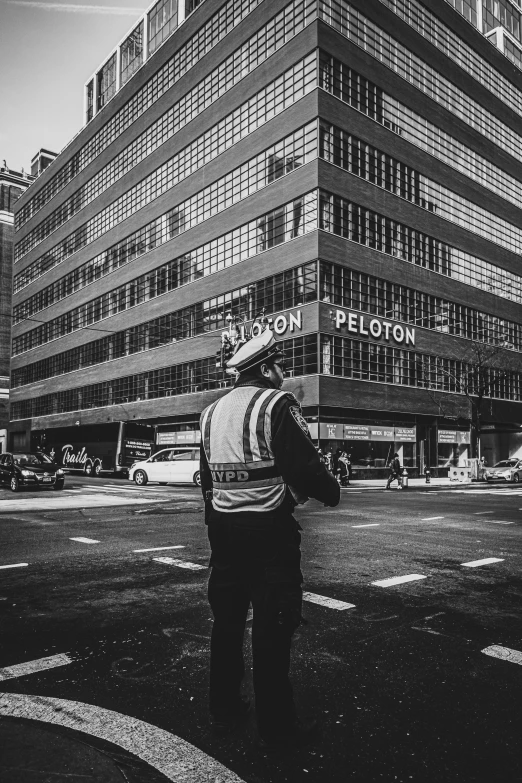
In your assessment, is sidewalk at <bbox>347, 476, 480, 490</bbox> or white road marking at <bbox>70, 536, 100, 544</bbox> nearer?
white road marking at <bbox>70, 536, 100, 544</bbox>

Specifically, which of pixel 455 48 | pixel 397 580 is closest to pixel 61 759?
pixel 397 580

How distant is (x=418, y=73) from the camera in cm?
4022

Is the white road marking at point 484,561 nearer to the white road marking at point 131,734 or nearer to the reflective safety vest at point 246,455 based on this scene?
the reflective safety vest at point 246,455

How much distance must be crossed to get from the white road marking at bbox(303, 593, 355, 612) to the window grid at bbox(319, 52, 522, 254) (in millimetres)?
33921

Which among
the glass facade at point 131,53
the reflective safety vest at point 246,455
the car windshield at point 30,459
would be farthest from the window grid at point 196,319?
the reflective safety vest at point 246,455

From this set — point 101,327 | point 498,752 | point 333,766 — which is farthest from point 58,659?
point 101,327

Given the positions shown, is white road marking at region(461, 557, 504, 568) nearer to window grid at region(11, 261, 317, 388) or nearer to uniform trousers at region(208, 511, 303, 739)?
uniform trousers at region(208, 511, 303, 739)

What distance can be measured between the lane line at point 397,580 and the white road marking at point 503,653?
1.92 metres

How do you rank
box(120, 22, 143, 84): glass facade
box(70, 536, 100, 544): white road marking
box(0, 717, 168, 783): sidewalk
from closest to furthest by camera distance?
box(0, 717, 168, 783): sidewalk, box(70, 536, 100, 544): white road marking, box(120, 22, 143, 84): glass facade

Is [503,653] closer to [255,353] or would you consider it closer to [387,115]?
[255,353]

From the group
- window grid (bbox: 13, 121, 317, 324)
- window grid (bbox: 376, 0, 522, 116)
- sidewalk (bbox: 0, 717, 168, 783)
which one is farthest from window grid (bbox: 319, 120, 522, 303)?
sidewalk (bbox: 0, 717, 168, 783)

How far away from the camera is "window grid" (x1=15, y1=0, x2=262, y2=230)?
1576 inches

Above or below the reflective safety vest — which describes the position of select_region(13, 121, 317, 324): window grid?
above

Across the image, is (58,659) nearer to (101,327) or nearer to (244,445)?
(244,445)
